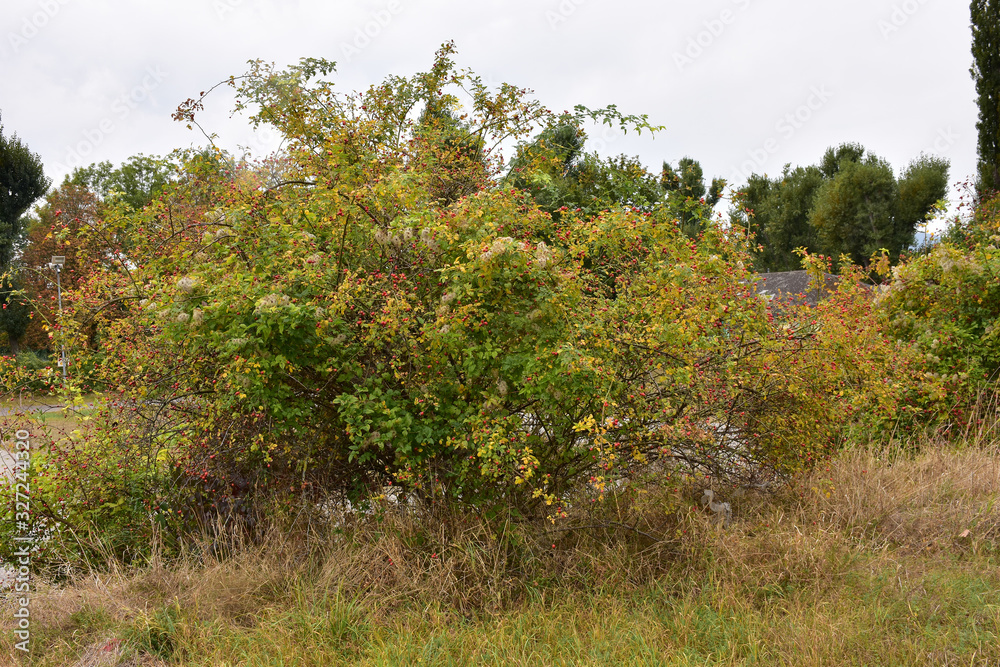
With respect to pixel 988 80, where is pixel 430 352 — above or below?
below

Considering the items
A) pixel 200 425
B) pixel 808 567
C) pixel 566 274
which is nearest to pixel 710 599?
pixel 808 567

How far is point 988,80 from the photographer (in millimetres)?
21219

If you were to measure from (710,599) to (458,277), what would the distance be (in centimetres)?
208

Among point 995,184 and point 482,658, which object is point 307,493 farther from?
point 995,184

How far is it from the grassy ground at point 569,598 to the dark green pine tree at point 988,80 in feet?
70.7

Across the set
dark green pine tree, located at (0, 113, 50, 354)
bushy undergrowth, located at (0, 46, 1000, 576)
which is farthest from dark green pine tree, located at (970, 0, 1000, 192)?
dark green pine tree, located at (0, 113, 50, 354)

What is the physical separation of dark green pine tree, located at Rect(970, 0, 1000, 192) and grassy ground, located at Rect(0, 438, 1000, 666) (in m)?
21.6

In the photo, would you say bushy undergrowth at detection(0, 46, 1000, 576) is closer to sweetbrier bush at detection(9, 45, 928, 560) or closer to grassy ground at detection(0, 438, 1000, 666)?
sweetbrier bush at detection(9, 45, 928, 560)

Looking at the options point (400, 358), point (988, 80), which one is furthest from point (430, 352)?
point (988, 80)

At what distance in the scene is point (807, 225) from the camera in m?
33.1

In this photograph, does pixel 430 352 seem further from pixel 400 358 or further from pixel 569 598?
pixel 569 598

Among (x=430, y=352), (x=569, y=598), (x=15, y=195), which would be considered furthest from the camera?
(x=15, y=195)

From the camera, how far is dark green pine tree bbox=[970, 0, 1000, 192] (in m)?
20.9

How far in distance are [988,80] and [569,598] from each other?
970 inches
